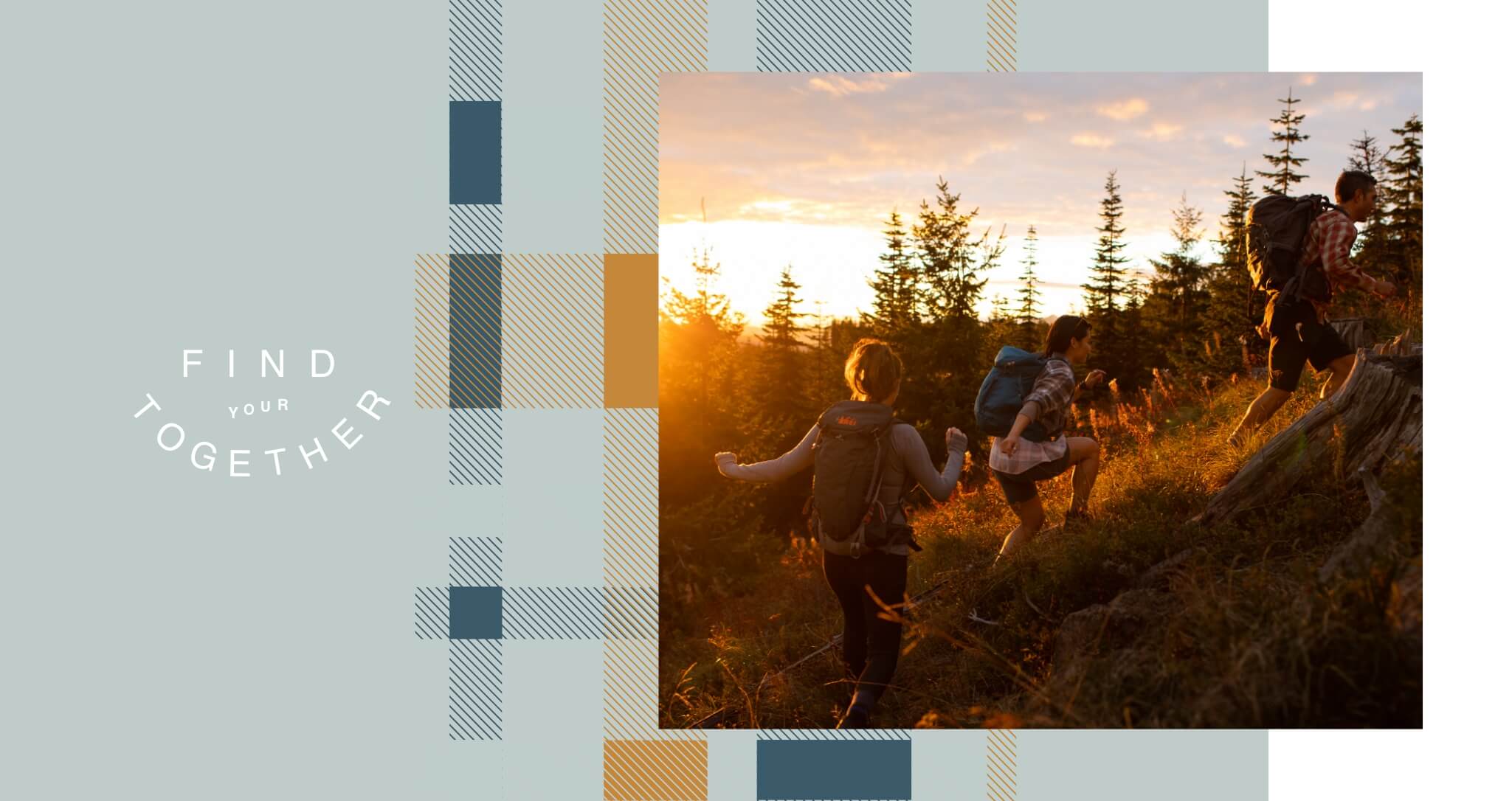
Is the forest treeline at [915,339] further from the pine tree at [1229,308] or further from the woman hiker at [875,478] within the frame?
the woman hiker at [875,478]

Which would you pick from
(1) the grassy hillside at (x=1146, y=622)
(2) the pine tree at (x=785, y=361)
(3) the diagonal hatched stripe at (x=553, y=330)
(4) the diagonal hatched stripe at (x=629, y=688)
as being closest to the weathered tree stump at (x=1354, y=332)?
(1) the grassy hillside at (x=1146, y=622)

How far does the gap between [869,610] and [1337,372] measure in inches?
143

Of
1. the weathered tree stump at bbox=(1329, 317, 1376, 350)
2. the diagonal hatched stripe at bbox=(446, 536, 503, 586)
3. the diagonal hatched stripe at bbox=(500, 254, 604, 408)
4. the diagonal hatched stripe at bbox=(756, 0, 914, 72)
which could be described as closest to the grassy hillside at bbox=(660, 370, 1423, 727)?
the weathered tree stump at bbox=(1329, 317, 1376, 350)

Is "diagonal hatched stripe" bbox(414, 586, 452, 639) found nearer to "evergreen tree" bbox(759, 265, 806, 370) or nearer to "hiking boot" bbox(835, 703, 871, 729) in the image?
"hiking boot" bbox(835, 703, 871, 729)

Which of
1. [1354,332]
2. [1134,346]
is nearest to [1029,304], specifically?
[1134,346]

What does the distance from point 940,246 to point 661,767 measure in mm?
14757

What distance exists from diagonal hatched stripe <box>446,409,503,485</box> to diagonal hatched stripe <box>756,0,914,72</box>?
265 centimetres

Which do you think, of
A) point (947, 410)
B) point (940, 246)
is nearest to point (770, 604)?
point (947, 410)

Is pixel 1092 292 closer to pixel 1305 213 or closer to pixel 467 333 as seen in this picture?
pixel 1305 213

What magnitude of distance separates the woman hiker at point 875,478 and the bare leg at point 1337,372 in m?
3.04

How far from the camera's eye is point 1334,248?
5.31m

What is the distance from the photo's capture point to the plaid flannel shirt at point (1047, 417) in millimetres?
5188

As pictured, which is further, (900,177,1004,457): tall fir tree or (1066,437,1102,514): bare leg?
(900,177,1004,457): tall fir tree

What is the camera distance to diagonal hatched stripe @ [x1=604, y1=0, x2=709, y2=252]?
4.98m
